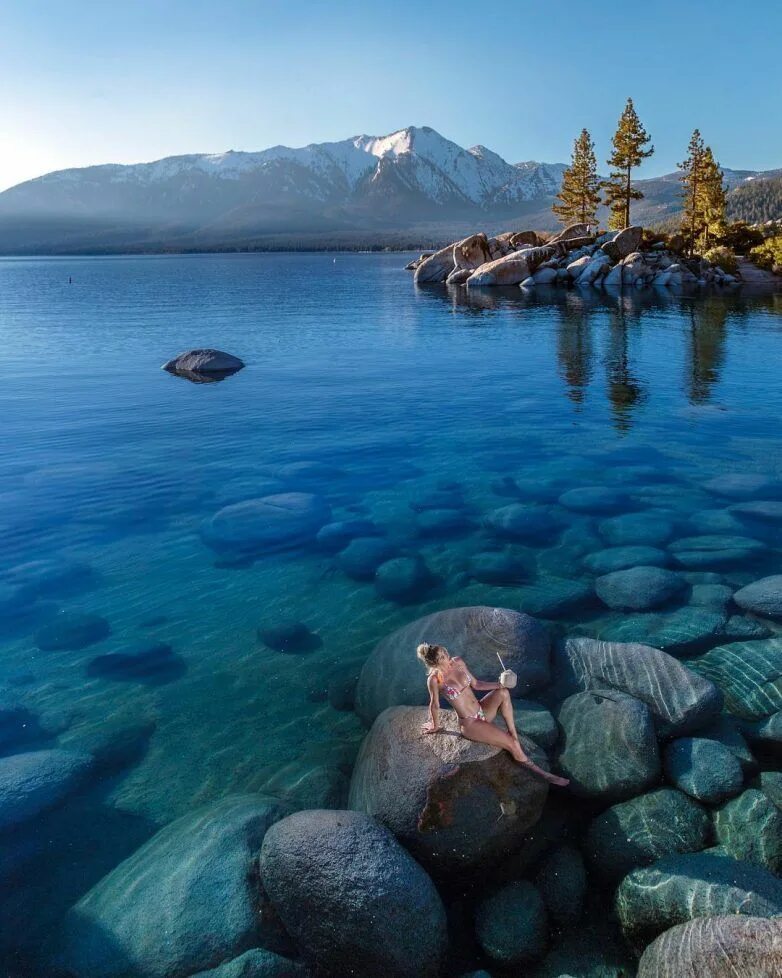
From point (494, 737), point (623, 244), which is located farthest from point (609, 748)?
point (623, 244)

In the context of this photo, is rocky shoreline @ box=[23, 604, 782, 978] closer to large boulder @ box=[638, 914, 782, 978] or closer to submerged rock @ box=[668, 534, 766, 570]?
large boulder @ box=[638, 914, 782, 978]

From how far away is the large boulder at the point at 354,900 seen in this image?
6398mm

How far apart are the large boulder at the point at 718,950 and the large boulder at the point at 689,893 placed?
16.9 inches

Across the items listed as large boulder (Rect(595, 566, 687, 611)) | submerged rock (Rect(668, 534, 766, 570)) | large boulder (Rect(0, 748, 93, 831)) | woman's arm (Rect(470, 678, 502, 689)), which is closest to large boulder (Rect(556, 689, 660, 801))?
woman's arm (Rect(470, 678, 502, 689))

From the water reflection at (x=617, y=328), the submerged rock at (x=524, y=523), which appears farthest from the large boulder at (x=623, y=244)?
the submerged rock at (x=524, y=523)

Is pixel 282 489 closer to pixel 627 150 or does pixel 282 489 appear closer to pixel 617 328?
pixel 617 328

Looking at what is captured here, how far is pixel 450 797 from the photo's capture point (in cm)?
745

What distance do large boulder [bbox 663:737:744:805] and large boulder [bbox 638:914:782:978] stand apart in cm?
210

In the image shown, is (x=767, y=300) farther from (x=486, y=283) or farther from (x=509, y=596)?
(x=509, y=596)

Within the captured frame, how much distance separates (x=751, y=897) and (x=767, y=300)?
63396mm

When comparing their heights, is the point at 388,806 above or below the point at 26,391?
below

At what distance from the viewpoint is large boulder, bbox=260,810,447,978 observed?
21.0ft

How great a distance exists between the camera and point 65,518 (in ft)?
56.8

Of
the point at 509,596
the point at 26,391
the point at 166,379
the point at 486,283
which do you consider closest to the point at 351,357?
the point at 166,379
